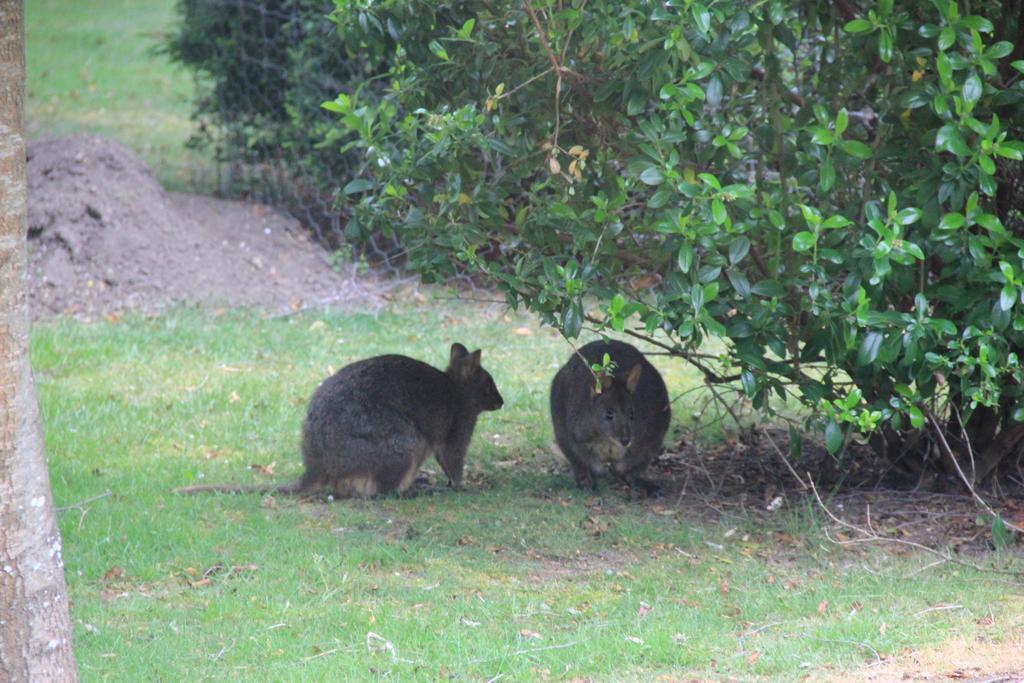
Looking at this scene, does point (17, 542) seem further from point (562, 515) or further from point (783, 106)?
point (783, 106)

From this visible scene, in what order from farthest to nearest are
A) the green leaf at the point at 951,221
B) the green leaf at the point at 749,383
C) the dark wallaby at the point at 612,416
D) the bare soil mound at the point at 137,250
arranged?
the bare soil mound at the point at 137,250 → the dark wallaby at the point at 612,416 → the green leaf at the point at 749,383 → the green leaf at the point at 951,221

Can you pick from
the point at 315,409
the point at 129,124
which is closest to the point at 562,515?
the point at 315,409

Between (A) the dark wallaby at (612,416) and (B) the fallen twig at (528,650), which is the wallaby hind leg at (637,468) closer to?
(A) the dark wallaby at (612,416)

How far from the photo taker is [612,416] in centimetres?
758

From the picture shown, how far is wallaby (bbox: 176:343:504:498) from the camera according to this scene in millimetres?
7359

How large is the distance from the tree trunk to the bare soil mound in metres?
7.70

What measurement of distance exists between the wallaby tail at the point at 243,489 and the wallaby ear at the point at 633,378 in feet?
6.65

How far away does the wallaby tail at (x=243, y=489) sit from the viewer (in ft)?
24.2

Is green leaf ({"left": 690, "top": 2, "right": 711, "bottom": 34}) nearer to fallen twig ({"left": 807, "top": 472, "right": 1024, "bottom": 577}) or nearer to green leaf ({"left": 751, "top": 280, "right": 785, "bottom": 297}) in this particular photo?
green leaf ({"left": 751, "top": 280, "right": 785, "bottom": 297})

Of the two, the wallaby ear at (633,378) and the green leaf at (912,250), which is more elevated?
the green leaf at (912,250)

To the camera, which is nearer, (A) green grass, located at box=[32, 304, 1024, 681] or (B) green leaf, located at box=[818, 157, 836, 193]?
(A) green grass, located at box=[32, 304, 1024, 681]

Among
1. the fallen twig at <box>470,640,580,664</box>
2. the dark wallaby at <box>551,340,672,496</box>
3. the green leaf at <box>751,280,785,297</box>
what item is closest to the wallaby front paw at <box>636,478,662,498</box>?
the dark wallaby at <box>551,340,672,496</box>

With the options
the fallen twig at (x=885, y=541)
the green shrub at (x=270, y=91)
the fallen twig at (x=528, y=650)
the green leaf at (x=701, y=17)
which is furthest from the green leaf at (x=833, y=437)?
the green shrub at (x=270, y=91)

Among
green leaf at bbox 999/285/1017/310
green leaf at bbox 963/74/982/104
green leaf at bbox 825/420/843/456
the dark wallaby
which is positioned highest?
green leaf at bbox 963/74/982/104
